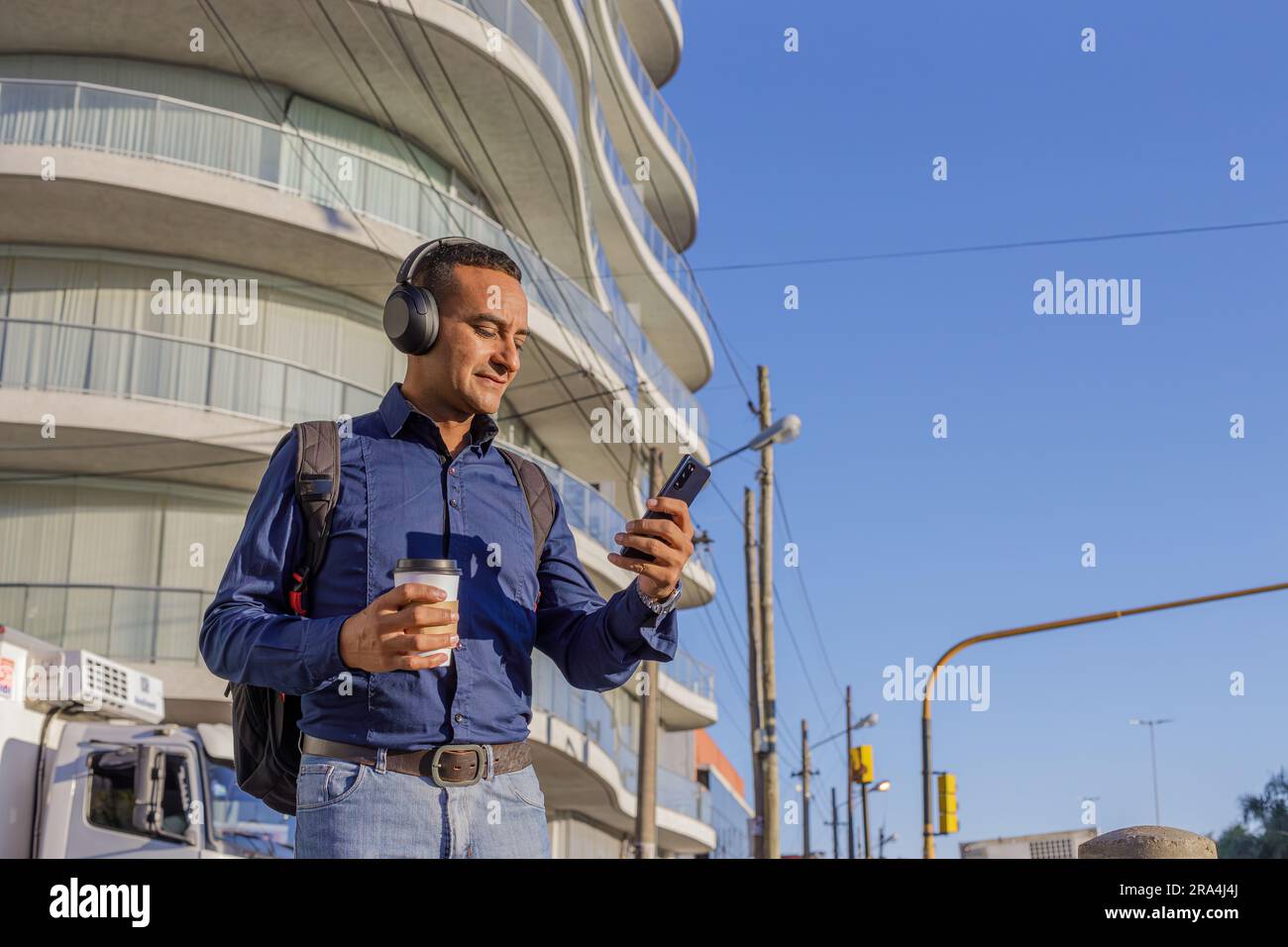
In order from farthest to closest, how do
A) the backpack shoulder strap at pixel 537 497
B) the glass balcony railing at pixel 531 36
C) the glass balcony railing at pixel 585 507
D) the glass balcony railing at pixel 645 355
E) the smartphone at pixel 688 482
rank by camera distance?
the glass balcony railing at pixel 645 355 → the glass balcony railing at pixel 585 507 → the glass balcony railing at pixel 531 36 → the backpack shoulder strap at pixel 537 497 → the smartphone at pixel 688 482

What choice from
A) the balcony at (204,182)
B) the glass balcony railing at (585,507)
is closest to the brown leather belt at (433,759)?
the balcony at (204,182)

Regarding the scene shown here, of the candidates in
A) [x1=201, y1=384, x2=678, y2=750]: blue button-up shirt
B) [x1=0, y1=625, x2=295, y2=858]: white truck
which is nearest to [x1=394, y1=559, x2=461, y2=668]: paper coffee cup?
[x1=201, y1=384, x2=678, y2=750]: blue button-up shirt

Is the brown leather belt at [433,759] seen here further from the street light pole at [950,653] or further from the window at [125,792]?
the street light pole at [950,653]

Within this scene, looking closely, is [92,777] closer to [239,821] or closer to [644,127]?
[239,821]

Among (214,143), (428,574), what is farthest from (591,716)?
(428,574)

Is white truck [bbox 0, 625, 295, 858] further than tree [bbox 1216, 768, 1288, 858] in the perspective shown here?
No

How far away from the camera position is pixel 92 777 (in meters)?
11.1

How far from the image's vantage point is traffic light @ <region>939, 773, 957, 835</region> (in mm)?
26078

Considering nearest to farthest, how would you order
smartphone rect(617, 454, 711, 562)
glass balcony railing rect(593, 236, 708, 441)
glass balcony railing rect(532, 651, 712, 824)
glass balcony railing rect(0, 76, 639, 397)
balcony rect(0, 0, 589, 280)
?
smartphone rect(617, 454, 711, 562) < glass balcony railing rect(0, 76, 639, 397) < balcony rect(0, 0, 589, 280) < glass balcony railing rect(532, 651, 712, 824) < glass balcony railing rect(593, 236, 708, 441)

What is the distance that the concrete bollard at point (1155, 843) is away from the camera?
494 cm

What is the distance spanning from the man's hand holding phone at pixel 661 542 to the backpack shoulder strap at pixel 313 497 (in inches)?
23.4

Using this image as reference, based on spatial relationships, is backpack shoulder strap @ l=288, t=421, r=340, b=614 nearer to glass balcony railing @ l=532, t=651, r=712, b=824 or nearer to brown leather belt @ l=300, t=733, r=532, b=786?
brown leather belt @ l=300, t=733, r=532, b=786

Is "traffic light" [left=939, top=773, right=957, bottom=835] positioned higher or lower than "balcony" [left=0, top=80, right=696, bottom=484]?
lower
